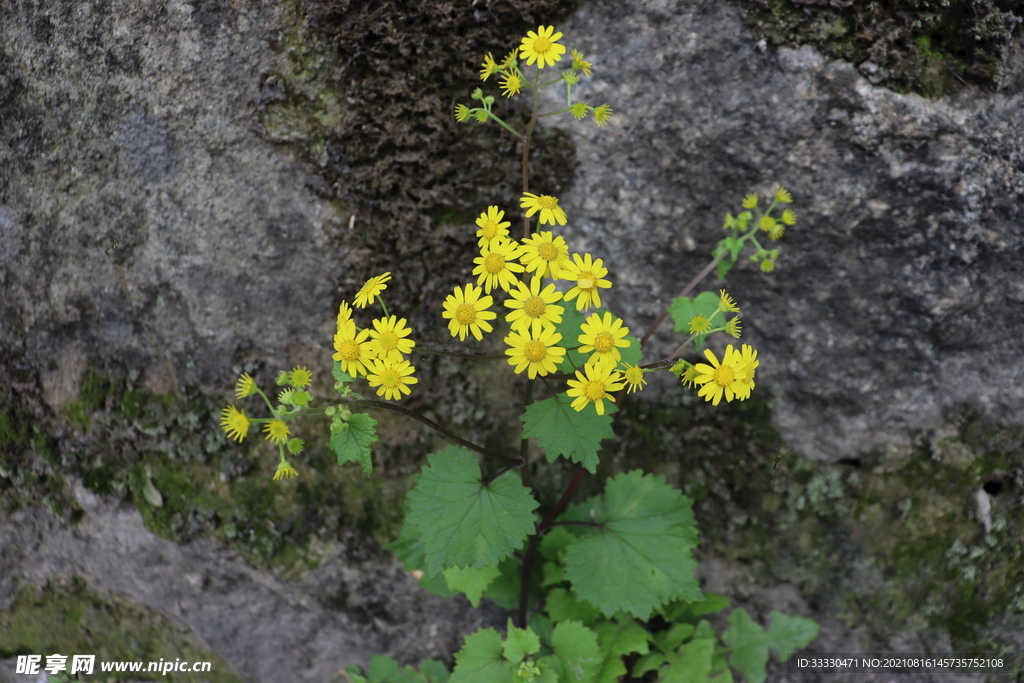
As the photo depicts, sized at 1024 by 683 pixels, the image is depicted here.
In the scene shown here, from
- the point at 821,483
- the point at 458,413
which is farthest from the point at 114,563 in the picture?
the point at 821,483

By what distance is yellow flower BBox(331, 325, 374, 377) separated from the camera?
5.78ft

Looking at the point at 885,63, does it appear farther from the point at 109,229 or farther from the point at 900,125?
the point at 109,229

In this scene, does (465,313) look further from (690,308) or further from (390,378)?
(690,308)

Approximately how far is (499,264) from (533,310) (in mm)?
172

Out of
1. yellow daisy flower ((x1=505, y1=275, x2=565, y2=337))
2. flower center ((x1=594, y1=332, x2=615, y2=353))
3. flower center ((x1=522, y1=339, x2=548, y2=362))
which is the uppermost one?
yellow daisy flower ((x1=505, y1=275, x2=565, y2=337))

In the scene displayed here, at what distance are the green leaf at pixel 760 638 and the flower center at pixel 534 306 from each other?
1899 millimetres

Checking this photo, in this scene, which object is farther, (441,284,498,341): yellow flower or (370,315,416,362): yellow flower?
(441,284,498,341): yellow flower

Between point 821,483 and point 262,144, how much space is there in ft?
9.18

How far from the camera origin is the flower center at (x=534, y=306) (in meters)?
1.80

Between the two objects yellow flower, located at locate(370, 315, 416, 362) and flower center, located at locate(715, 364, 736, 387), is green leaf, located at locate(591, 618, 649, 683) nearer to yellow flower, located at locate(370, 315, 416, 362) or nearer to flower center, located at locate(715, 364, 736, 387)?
flower center, located at locate(715, 364, 736, 387)

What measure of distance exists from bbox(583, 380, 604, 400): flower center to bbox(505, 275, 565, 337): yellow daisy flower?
0.68 feet

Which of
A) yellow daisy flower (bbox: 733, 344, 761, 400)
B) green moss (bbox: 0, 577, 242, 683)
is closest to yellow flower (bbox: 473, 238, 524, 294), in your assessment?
yellow daisy flower (bbox: 733, 344, 761, 400)

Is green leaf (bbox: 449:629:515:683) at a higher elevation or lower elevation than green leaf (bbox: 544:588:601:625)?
lower

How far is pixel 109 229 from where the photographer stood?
2471mm
